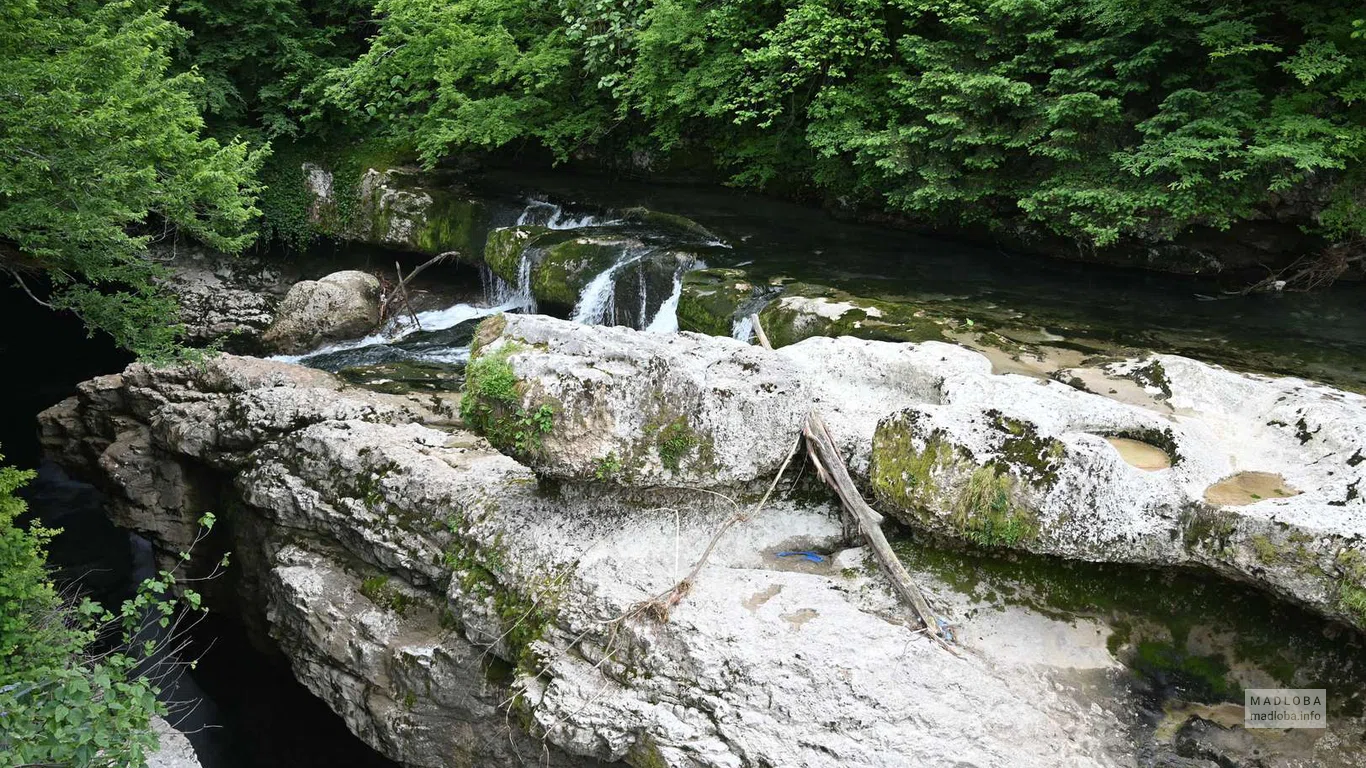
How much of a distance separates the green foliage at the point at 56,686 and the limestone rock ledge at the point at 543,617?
164 centimetres

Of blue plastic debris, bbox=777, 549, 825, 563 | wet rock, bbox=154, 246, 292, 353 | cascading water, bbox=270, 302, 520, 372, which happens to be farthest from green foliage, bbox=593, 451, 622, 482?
Answer: wet rock, bbox=154, 246, 292, 353

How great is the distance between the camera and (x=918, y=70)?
13305 mm

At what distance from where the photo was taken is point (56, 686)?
19.2 feet

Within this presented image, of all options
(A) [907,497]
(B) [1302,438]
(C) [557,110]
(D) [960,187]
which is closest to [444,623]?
(A) [907,497]

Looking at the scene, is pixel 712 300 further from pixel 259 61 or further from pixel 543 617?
pixel 259 61

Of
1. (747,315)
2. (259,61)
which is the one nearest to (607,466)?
(747,315)

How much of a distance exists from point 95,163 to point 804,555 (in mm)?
7265

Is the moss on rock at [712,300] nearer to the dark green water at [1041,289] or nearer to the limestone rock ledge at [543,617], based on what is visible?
the dark green water at [1041,289]

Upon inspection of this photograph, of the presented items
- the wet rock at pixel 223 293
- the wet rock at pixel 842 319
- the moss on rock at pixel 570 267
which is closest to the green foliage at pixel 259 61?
the wet rock at pixel 223 293

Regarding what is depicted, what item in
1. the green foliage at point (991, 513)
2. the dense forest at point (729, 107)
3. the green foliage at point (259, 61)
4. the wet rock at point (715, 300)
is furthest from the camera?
the green foliage at point (259, 61)

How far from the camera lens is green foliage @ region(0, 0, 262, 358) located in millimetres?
7473

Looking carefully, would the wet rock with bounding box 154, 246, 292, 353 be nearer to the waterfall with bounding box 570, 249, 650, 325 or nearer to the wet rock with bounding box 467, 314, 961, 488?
the waterfall with bounding box 570, 249, 650, 325

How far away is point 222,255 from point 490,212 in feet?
21.6

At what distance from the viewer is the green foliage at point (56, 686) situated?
4.94 meters
